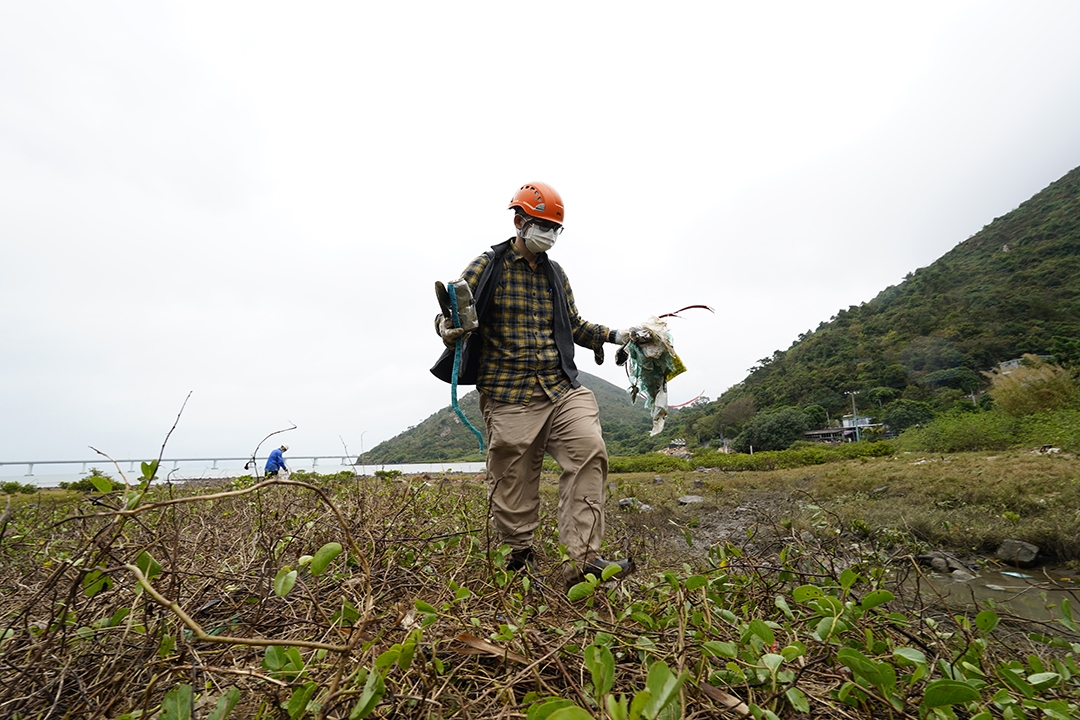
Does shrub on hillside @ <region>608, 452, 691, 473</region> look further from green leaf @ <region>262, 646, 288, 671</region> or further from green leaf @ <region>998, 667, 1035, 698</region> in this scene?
green leaf @ <region>262, 646, 288, 671</region>

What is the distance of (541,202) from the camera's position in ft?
8.91

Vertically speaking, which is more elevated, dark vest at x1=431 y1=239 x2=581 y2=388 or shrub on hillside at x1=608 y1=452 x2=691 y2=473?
dark vest at x1=431 y1=239 x2=581 y2=388

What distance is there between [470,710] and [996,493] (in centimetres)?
834

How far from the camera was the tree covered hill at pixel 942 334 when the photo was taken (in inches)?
1144

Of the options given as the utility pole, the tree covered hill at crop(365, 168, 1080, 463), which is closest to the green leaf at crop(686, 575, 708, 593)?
the tree covered hill at crop(365, 168, 1080, 463)

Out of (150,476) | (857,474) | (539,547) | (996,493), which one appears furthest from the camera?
(857,474)

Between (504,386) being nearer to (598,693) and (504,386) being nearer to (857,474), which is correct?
(598,693)

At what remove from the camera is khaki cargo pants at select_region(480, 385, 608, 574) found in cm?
250

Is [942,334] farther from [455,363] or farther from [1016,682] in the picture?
[1016,682]

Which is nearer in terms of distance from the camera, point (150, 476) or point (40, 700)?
point (40, 700)

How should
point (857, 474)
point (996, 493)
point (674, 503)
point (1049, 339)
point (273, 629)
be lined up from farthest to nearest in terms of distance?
point (1049, 339)
point (857, 474)
point (674, 503)
point (996, 493)
point (273, 629)

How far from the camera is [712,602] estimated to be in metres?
1.46

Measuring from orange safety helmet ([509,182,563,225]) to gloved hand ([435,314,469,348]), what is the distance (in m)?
0.75

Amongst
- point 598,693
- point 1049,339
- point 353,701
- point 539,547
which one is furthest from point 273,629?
point 1049,339
